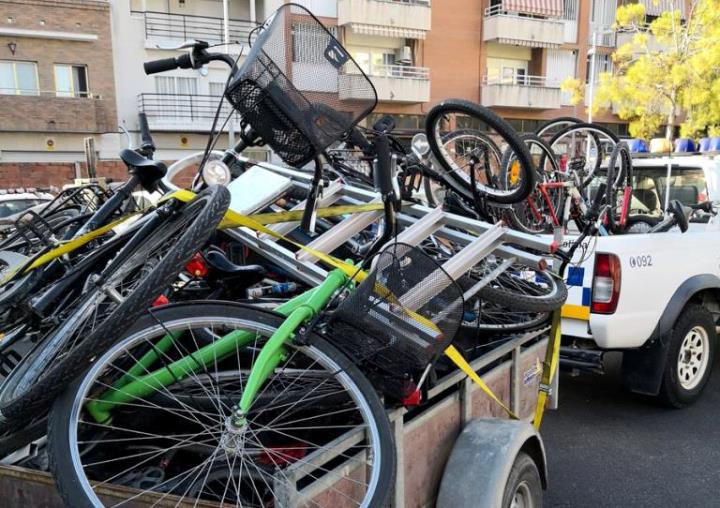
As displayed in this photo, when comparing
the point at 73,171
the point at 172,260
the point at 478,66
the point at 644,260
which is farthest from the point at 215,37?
the point at 172,260

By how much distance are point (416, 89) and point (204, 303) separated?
80.3 feet

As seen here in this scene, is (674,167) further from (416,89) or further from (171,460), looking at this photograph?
(416,89)

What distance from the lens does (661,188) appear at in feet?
20.9

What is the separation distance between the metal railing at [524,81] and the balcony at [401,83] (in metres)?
3.58

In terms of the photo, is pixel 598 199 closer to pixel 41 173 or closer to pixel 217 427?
pixel 217 427

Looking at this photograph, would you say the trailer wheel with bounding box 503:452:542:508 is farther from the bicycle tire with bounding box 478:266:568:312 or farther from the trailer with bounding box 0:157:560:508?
the bicycle tire with bounding box 478:266:568:312

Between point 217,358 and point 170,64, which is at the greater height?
point 170,64

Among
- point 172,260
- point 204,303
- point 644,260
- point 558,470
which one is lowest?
point 558,470

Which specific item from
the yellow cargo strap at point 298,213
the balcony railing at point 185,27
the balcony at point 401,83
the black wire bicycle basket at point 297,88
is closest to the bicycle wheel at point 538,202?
the yellow cargo strap at point 298,213

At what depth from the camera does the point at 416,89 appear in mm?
25281

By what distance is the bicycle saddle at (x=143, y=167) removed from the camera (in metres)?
2.97

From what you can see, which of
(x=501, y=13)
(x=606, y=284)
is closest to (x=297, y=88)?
(x=606, y=284)

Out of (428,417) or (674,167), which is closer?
(428,417)

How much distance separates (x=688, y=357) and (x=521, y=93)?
23.9 m
